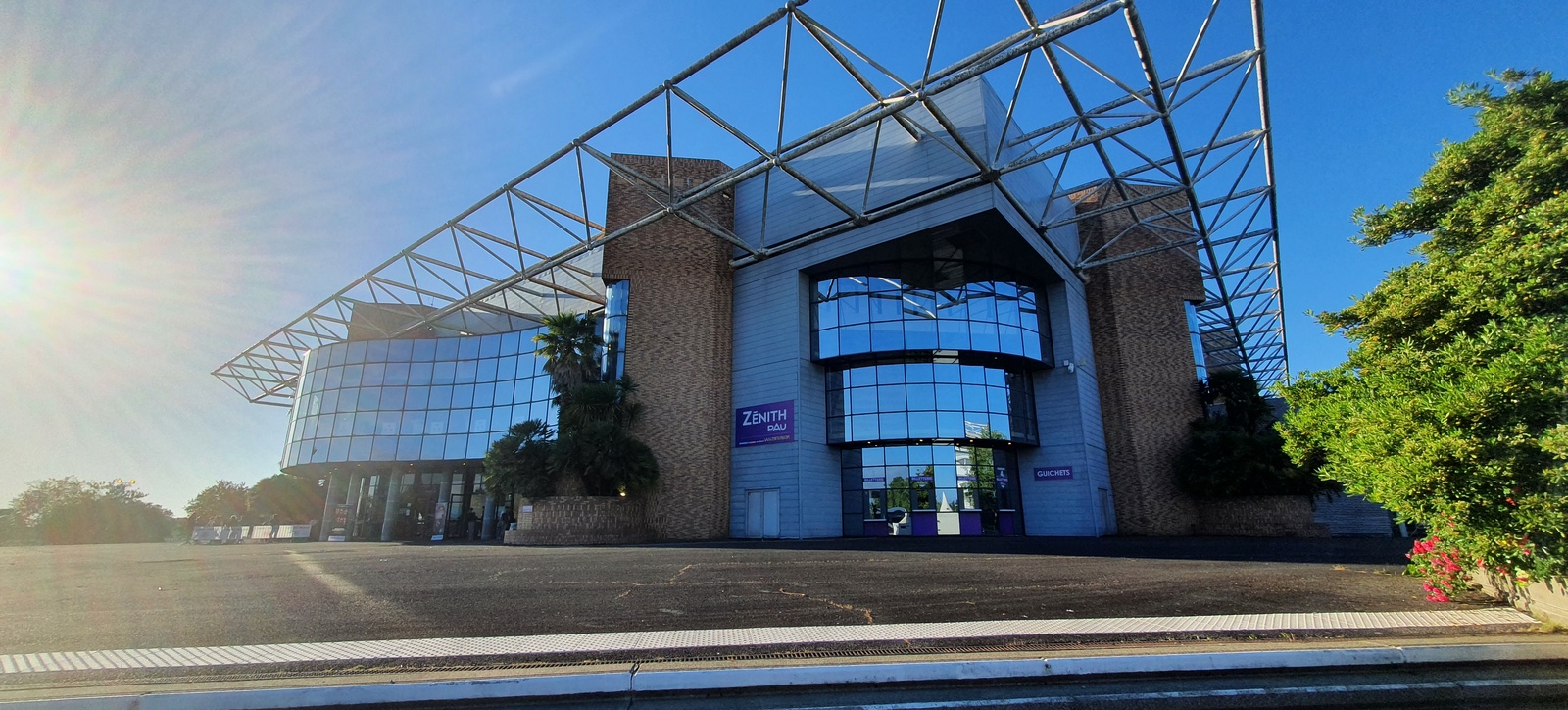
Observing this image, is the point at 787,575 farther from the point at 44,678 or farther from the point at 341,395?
the point at 341,395

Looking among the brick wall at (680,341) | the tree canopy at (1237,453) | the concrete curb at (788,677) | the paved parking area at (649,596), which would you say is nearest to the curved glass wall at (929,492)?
the brick wall at (680,341)

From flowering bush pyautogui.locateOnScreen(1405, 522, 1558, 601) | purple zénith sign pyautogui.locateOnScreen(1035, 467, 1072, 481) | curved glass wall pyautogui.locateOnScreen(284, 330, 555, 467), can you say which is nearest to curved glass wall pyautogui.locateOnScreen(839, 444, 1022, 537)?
purple zénith sign pyautogui.locateOnScreen(1035, 467, 1072, 481)

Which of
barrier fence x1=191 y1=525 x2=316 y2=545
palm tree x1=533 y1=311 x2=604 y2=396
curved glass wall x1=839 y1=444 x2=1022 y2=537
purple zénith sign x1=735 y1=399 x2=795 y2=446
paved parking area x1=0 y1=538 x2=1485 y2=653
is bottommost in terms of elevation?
barrier fence x1=191 y1=525 x2=316 y2=545

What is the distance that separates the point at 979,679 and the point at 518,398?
38839mm

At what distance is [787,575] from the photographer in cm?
1045

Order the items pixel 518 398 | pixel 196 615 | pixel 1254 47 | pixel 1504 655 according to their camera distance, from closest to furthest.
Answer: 1. pixel 1504 655
2. pixel 196 615
3. pixel 1254 47
4. pixel 518 398

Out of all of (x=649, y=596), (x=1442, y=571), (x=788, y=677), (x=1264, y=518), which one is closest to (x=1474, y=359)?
(x=1442, y=571)

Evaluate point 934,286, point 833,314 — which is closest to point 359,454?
point 833,314

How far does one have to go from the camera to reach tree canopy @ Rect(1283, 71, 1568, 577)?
5473 mm

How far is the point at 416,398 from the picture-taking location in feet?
136

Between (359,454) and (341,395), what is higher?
(341,395)

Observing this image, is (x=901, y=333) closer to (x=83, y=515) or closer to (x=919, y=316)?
(x=919, y=316)

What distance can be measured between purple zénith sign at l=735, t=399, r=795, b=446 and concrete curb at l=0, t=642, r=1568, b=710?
22.0 metres

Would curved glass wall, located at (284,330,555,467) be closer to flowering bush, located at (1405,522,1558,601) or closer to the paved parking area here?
the paved parking area
